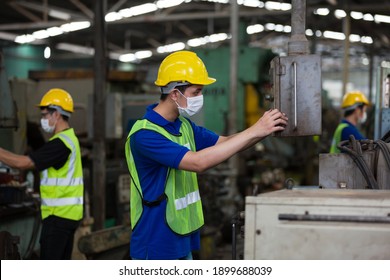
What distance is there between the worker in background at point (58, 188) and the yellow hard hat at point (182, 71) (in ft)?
3.41

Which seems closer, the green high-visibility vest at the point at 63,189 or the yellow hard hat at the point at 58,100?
the green high-visibility vest at the point at 63,189

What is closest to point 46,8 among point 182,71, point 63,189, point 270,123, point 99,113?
point 99,113

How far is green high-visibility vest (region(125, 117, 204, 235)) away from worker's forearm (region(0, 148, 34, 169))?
0.89 meters

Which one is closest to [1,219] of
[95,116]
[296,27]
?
[95,116]

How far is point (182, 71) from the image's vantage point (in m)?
2.25

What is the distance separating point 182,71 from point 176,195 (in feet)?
1.53

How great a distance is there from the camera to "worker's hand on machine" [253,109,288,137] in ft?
6.79

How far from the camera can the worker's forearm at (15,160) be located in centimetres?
290

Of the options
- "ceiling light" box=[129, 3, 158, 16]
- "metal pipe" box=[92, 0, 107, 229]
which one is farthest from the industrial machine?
"ceiling light" box=[129, 3, 158, 16]

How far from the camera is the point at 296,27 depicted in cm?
233

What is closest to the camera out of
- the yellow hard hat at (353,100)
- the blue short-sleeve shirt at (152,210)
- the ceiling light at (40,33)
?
the blue short-sleeve shirt at (152,210)

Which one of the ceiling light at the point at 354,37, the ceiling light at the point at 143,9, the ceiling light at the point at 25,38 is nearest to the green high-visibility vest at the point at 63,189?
the ceiling light at the point at 143,9

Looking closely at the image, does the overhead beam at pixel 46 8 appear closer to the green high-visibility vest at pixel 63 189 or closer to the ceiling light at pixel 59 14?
the ceiling light at pixel 59 14
